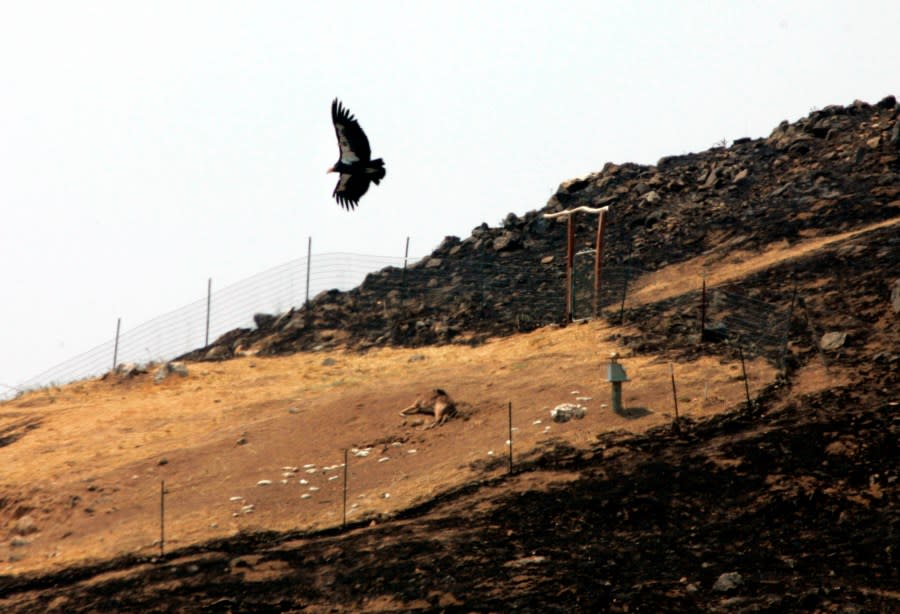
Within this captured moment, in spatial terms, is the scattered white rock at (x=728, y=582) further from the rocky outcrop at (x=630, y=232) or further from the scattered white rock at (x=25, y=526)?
the rocky outcrop at (x=630, y=232)

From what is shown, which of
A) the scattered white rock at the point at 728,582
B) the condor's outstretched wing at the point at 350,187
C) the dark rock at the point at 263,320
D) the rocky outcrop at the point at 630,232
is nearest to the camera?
the scattered white rock at the point at 728,582

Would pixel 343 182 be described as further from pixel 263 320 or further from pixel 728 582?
pixel 263 320

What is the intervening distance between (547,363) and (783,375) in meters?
4.81

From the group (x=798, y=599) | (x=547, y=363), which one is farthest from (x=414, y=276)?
(x=798, y=599)

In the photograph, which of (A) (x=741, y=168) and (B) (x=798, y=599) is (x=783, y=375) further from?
(A) (x=741, y=168)

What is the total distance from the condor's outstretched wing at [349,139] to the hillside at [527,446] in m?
4.34

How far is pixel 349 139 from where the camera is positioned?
15.3 meters

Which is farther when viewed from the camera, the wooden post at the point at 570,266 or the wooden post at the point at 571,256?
the wooden post at the point at 570,266

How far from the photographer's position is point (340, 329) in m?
27.8

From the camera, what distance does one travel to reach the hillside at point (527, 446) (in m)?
11.2

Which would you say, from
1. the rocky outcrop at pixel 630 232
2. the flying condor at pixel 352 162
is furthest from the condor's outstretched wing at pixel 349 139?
the rocky outcrop at pixel 630 232

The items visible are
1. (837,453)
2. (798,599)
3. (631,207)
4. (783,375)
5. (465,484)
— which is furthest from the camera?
(631,207)

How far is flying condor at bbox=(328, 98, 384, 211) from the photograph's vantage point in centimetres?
1527

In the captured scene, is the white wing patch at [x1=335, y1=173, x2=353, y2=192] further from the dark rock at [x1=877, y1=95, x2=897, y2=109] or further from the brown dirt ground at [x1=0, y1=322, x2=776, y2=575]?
the dark rock at [x1=877, y1=95, x2=897, y2=109]
